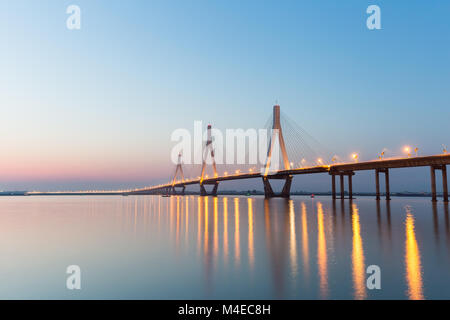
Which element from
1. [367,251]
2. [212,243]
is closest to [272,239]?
[212,243]

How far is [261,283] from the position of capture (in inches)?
375

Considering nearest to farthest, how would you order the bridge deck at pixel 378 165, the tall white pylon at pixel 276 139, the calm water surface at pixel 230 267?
1. the calm water surface at pixel 230 267
2. the bridge deck at pixel 378 165
3. the tall white pylon at pixel 276 139

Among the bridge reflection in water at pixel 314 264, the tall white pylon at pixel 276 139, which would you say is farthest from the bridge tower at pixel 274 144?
the bridge reflection in water at pixel 314 264

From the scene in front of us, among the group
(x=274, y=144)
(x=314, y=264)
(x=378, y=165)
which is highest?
(x=274, y=144)

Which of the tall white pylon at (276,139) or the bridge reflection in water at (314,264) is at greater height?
the tall white pylon at (276,139)

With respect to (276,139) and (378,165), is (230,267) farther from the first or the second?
(276,139)

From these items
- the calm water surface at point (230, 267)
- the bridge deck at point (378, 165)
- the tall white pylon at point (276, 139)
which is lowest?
the calm water surface at point (230, 267)

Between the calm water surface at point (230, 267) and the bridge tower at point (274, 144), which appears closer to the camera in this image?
the calm water surface at point (230, 267)

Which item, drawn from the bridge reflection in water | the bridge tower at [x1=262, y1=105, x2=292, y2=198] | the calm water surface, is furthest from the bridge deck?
the calm water surface

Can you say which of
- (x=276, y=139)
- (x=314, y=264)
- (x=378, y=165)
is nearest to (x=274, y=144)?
(x=276, y=139)

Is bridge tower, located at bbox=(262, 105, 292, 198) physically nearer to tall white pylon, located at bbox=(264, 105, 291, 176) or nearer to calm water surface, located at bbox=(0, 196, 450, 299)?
tall white pylon, located at bbox=(264, 105, 291, 176)

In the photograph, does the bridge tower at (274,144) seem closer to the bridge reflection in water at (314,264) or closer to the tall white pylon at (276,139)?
the tall white pylon at (276,139)
